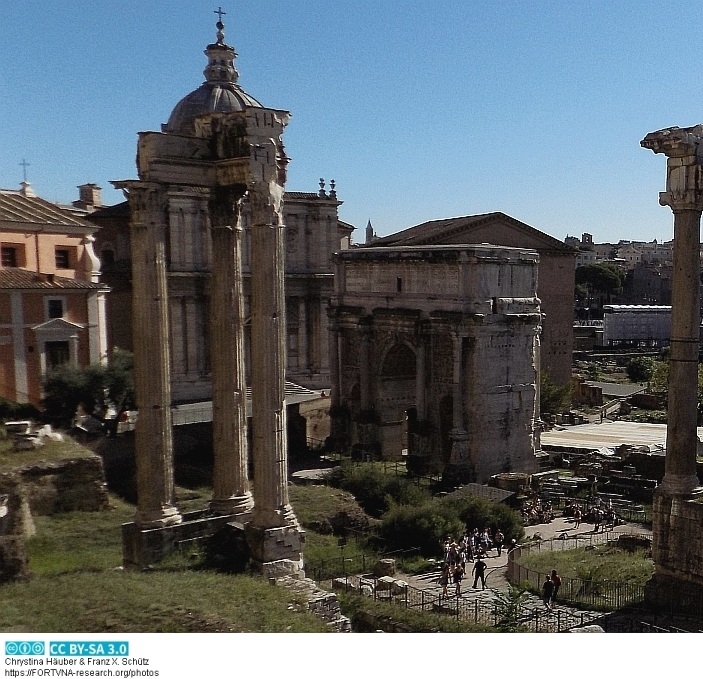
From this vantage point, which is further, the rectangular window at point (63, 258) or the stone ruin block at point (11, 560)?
the rectangular window at point (63, 258)

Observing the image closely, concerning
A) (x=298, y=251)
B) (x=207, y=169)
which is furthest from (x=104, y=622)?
(x=298, y=251)

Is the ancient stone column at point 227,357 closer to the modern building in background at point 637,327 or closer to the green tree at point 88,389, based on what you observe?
the green tree at point 88,389

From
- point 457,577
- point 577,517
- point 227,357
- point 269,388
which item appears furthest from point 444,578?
Result: point 577,517

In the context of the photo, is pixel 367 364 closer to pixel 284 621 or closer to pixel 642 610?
pixel 642 610

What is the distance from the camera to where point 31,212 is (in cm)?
2198

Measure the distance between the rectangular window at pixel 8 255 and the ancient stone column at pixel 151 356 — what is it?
1124 cm

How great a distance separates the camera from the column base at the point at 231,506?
12258 millimetres

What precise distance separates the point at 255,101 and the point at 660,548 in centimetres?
2550

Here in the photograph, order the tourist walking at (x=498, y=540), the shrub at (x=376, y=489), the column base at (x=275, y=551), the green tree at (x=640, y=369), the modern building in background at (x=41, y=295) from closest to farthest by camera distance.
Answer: the column base at (x=275, y=551)
the tourist walking at (x=498, y=540)
the shrub at (x=376, y=489)
the modern building in background at (x=41, y=295)
the green tree at (x=640, y=369)

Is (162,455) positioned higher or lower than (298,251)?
lower

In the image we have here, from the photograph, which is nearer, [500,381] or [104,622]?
[104,622]

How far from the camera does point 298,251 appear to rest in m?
33.6

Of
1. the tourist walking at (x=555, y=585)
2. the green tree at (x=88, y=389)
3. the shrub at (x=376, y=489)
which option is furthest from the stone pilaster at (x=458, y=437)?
the tourist walking at (x=555, y=585)
